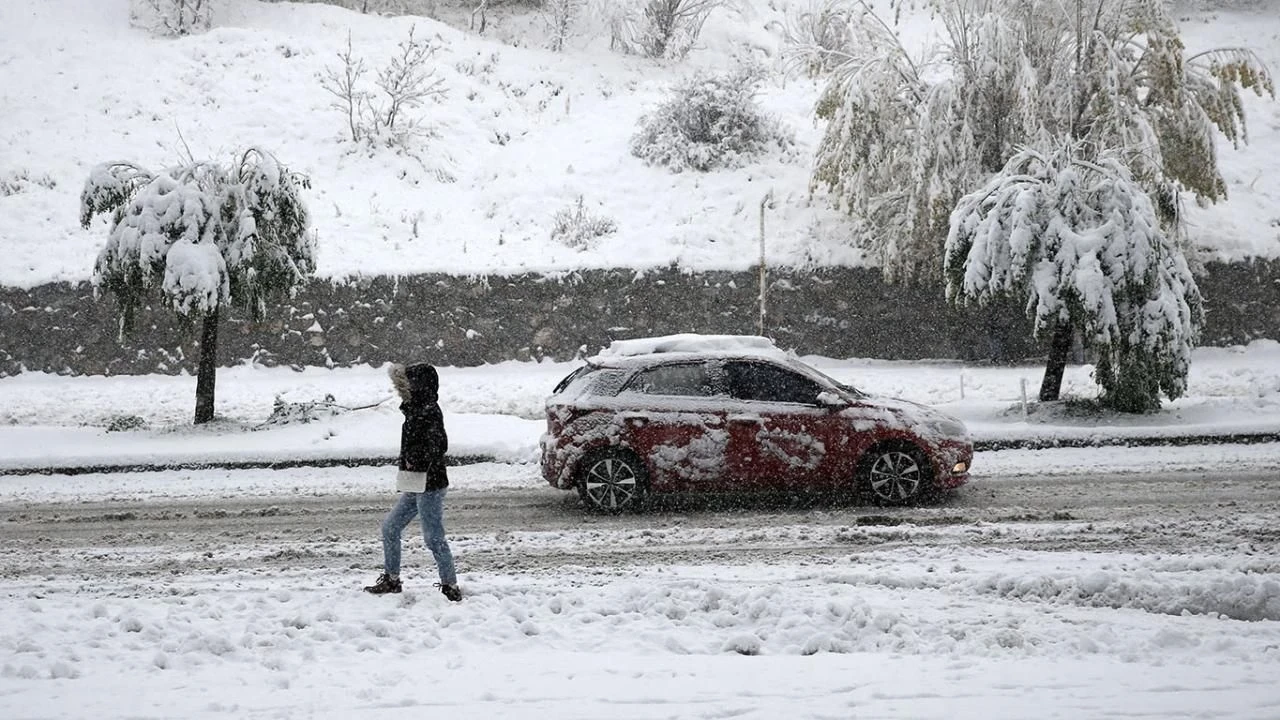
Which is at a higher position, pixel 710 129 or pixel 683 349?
pixel 710 129

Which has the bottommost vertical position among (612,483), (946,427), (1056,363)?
(612,483)

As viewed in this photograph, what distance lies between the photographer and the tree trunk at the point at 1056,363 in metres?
15.3

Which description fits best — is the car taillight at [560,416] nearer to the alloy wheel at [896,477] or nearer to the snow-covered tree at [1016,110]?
the alloy wheel at [896,477]

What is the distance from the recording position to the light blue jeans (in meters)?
6.73

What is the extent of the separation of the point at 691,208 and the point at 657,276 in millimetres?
3107

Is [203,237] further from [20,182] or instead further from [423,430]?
[20,182]

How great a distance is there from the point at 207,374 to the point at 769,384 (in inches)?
371

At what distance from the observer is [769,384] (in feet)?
33.4

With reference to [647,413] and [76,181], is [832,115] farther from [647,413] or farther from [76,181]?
[76,181]

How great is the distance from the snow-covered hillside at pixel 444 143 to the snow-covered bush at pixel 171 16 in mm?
528

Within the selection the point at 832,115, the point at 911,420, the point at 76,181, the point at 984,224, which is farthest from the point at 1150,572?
the point at 76,181

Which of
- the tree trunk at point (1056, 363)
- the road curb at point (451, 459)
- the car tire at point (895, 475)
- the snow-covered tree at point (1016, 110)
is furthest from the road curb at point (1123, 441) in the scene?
the snow-covered tree at point (1016, 110)

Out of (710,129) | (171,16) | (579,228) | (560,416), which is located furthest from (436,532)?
(171,16)

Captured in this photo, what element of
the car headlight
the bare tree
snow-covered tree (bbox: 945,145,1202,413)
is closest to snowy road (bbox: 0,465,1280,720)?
the car headlight
